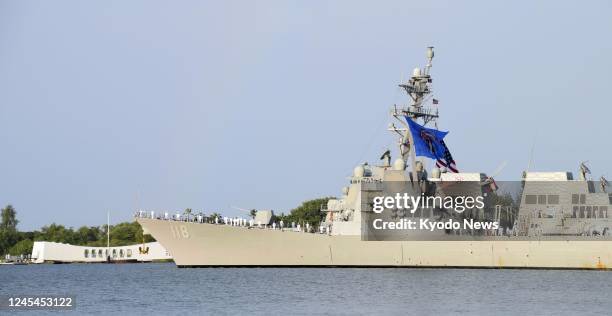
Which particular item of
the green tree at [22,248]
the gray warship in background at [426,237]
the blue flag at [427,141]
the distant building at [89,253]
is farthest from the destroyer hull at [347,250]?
the green tree at [22,248]

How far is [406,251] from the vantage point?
57.8 meters

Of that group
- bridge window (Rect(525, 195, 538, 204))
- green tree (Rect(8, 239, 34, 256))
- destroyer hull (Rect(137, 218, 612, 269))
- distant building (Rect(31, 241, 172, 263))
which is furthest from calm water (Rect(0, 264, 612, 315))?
green tree (Rect(8, 239, 34, 256))

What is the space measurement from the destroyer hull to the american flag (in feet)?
18.6

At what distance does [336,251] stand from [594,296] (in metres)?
18.1

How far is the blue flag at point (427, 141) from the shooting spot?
59906 mm

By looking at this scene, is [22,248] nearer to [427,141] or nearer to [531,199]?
[427,141]

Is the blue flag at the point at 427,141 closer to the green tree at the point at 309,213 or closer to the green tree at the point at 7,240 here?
the green tree at the point at 309,213

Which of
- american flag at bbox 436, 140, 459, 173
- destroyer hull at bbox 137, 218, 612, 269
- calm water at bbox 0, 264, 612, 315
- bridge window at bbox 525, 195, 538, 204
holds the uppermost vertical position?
american flag at bbox 436, 140, 459, 173

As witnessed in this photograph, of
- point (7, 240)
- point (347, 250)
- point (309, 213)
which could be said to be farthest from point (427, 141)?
point (7, 240)

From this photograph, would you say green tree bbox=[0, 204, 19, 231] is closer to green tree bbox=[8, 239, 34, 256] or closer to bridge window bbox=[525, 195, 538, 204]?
green tree bbox=[8, 239, 34, 256]

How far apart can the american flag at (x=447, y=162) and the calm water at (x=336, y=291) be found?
6.78 m

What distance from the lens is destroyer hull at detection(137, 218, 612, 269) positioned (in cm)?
5669

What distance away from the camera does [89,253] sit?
287ft

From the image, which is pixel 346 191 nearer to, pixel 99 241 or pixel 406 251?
pixel 406 251
